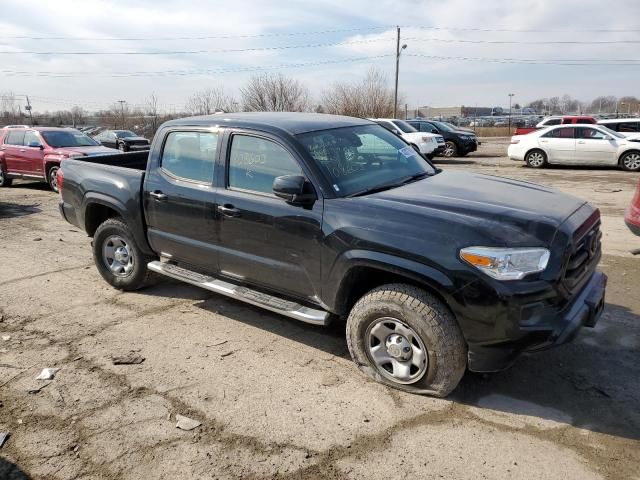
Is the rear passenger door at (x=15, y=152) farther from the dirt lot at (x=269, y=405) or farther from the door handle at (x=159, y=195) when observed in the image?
the door handle at (x=159, y=195)

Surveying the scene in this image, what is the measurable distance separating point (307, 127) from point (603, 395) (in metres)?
2.93

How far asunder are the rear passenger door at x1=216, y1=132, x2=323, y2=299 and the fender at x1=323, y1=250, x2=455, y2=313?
17 centimetres

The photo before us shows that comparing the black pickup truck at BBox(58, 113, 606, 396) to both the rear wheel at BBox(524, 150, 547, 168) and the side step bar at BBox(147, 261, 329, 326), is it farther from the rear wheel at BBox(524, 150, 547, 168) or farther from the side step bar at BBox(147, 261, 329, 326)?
the rear wheel at BBox(524, 150, 547, 168)

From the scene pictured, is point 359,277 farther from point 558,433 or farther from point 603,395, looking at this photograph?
point 603,395

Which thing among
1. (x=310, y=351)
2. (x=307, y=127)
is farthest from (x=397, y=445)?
(x=307, y=127)

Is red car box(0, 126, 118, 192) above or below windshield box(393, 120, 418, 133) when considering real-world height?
below

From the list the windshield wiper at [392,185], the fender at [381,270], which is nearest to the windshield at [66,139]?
the windshield wiper at [392,185]

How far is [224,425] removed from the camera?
320 cm

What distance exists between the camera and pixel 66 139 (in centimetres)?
1323

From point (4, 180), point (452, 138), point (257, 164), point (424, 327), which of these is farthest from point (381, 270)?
point (452, 138)

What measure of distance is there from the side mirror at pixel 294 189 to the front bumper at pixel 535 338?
152cm

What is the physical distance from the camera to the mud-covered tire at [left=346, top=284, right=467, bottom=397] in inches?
126

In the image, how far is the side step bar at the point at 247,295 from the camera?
12.6ft

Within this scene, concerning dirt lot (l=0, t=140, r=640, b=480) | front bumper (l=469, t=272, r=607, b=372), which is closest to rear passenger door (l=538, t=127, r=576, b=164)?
dirt lot (l=0, t=140, r=640, b=480)
